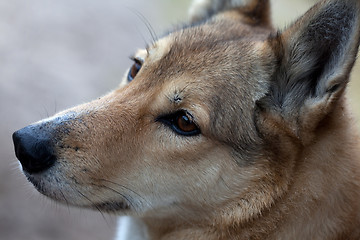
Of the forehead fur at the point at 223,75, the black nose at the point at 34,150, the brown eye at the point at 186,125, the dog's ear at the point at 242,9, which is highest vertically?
the dog's ear at the point at 242,9

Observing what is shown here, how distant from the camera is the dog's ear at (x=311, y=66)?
125 inches

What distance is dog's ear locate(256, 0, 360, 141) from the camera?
10.5ft

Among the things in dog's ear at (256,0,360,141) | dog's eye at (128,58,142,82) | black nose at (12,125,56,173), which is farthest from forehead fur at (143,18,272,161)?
black nose at (12,125,56,173)

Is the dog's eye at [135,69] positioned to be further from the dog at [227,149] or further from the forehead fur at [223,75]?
the dog at [227,149]

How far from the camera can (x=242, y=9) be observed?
4.73m

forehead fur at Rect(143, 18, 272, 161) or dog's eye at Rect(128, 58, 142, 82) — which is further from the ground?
dog's eye at Rect(128, 58, 142, 82)

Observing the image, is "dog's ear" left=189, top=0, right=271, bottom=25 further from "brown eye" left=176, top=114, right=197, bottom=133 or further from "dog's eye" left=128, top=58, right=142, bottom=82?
"brown eye" left=176, top=114, right=197, bottom=133

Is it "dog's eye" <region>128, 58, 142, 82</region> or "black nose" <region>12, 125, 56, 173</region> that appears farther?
"dog's eye" <region>128, 58, 142, 82</region>

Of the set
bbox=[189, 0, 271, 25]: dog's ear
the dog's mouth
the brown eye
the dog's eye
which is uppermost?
bbox=[189, 0, 271, 25]: dog's ear

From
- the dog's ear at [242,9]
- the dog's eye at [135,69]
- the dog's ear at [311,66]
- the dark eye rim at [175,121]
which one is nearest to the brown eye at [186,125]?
the dark eye rim at [175,121]

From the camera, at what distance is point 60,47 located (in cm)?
1089

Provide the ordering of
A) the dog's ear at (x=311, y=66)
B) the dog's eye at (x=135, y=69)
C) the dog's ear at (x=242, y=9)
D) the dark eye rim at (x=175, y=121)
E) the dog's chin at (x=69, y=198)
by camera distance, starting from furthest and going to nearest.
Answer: the dog's ear at (x=242, y=9), the dog's eye at (x=135, y=69), the dark eye rim at (x=175, y=121), the dog's chin at (x=69, y=198), the dog's ear at (x=311, y=66)

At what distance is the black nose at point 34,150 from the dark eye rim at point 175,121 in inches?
30.9

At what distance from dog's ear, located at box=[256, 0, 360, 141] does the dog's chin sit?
118cm
